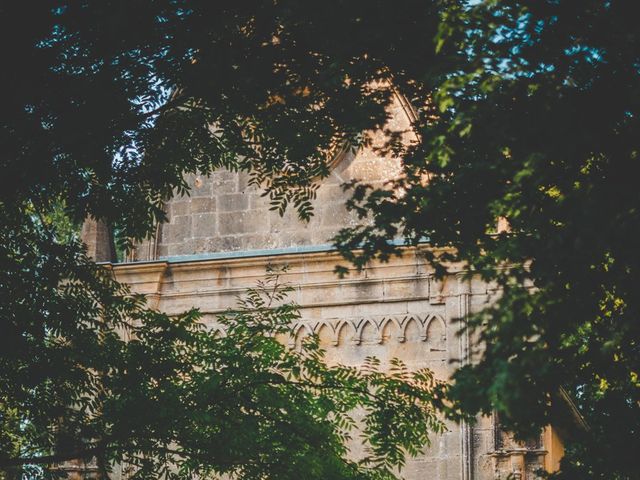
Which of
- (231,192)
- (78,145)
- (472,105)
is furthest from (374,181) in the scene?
(472,105)

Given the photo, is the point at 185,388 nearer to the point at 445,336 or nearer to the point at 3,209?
the point at 3,209

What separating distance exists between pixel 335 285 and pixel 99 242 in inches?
121

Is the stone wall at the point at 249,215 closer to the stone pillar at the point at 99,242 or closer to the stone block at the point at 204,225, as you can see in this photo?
the stone block at the point at 204,225

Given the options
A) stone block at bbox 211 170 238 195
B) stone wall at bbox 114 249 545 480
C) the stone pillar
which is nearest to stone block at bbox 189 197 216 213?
stone block at bbox 211 170 238 195

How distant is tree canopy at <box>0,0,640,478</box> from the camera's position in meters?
7.19

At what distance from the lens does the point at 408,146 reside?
30.5 ft

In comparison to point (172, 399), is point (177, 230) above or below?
above

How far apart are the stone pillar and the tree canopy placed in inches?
150

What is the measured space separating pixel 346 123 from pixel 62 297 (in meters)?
3.01

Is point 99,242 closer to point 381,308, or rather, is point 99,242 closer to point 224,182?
point 224,182

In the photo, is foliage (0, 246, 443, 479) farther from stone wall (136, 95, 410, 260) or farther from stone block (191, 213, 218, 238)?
stone block (191, 213, 218, 238)

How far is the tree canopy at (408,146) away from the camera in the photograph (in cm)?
719

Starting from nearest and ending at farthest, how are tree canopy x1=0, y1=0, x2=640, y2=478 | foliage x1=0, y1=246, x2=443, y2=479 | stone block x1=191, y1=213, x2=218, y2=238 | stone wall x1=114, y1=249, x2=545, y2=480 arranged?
tree canopy x1=0, y1=0, x2=640, y2=478 → foliage x1=0, y1=246, x2=443, y2=479 → stone wall x1=114, y1=249, x2=545, y2=480 → stone block x1=191, y1=213, x2=218, y2=238

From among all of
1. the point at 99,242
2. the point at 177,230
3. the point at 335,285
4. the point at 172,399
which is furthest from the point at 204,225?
the point at 172,399
